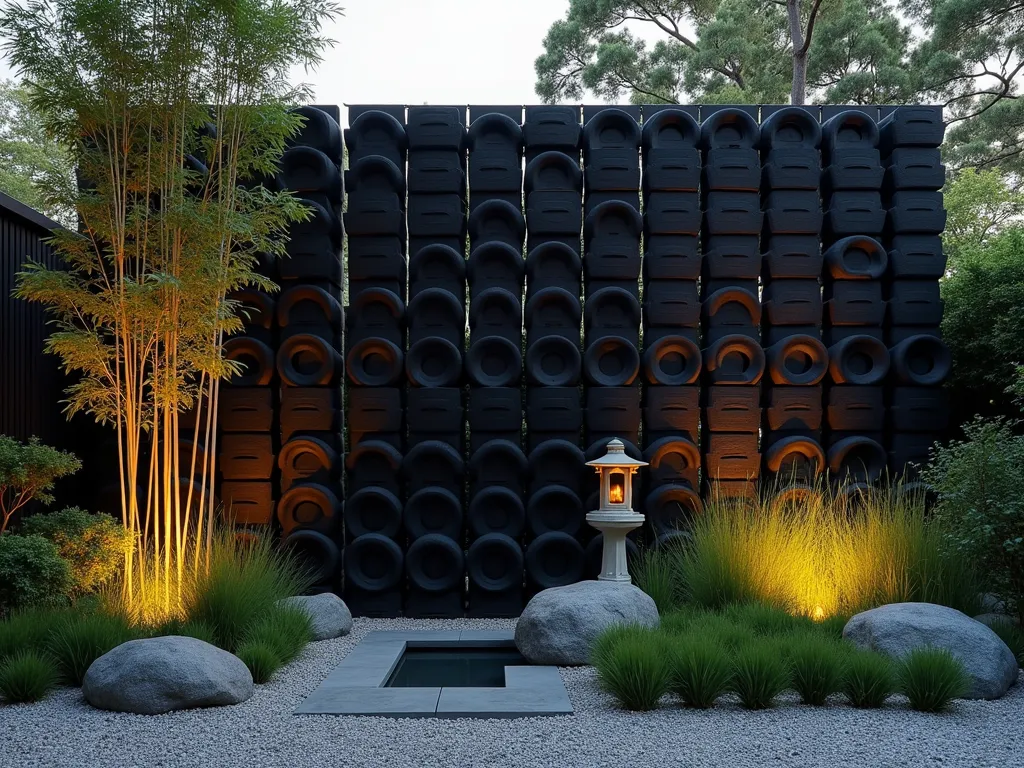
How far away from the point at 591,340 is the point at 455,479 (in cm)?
136

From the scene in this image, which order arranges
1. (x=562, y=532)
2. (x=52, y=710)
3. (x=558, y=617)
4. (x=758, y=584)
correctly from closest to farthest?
(x=52, y=710) < (x=558, y=617) < (x=758, y=584) < (x=562, y=532)

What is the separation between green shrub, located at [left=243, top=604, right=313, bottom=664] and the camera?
427cm

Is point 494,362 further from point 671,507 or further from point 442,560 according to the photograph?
point 671,507

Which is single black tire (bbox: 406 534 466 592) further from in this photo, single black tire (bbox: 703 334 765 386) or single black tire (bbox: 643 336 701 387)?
single black tire (bbox: 703 334 765 386)

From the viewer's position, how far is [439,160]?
6.27 m

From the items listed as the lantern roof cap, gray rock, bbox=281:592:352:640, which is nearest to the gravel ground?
gray rock, bbox=281:592:352:640

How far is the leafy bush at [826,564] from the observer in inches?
189

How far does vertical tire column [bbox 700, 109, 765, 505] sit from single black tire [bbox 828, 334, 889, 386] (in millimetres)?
517

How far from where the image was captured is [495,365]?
624 cm

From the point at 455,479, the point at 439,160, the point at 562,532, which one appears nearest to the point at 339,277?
the point at 439,160

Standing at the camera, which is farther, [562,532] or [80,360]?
[562,532]

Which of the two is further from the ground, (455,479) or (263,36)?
(263,36)

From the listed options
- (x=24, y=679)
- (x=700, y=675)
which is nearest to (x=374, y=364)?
(x=24, y=679)

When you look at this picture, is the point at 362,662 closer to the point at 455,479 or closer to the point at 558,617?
the point at 558,617
